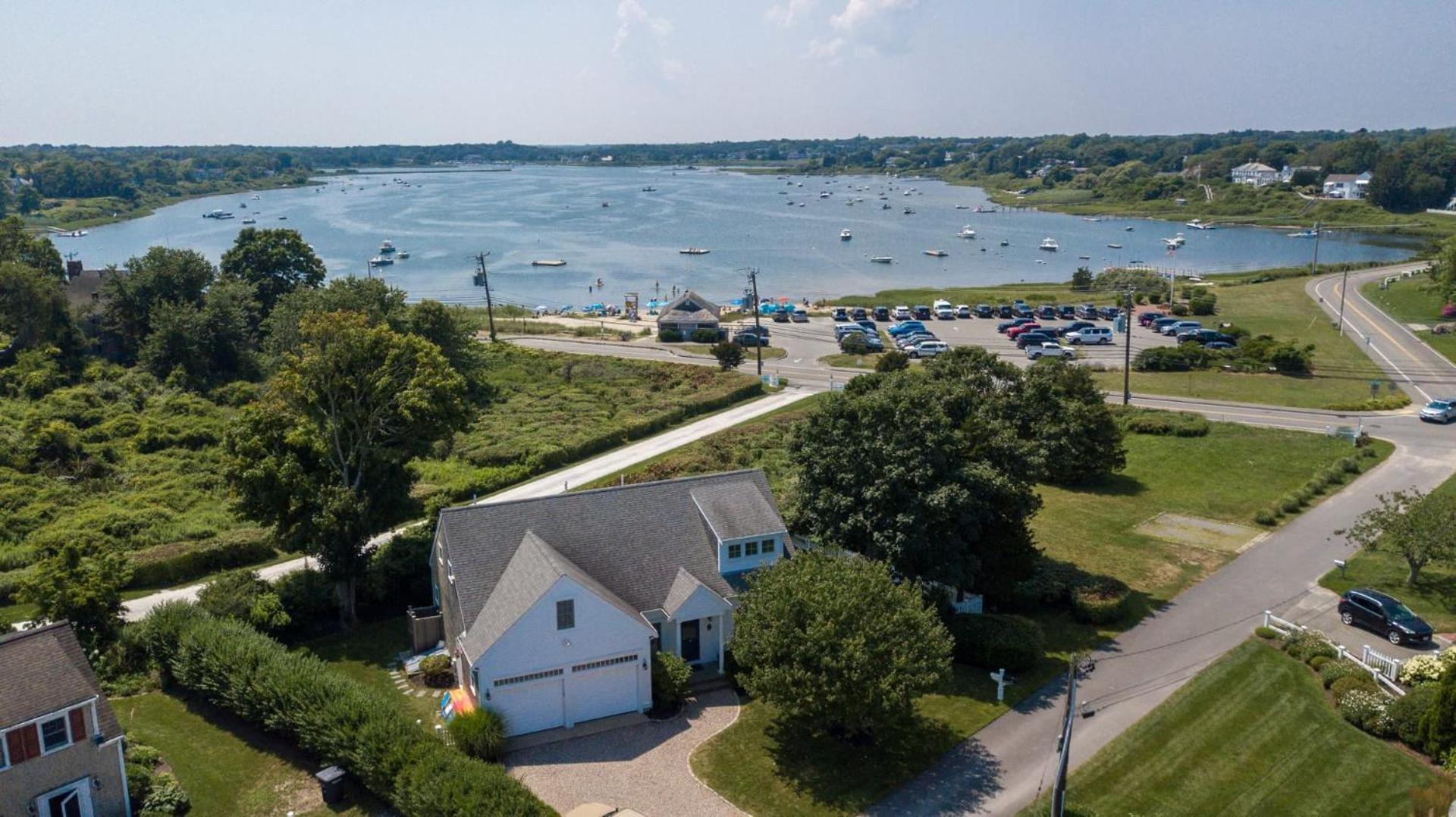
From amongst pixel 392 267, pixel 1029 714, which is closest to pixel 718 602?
pixel 1029 714

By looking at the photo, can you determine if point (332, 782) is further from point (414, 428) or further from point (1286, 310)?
point (1286, 310)

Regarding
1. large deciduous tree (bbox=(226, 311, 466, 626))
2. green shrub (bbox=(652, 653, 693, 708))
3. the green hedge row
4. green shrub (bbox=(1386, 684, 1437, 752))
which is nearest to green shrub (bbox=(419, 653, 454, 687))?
the green hedge row

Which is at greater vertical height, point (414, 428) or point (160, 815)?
point (414, 428)

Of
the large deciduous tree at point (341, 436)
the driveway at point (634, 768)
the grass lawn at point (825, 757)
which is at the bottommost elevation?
the grass lawn at point (825, 757)

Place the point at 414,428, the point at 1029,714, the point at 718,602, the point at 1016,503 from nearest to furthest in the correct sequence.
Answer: the point at 1029,714 < the point at 718,602 < the point at 1016,503 < the point at 414,428

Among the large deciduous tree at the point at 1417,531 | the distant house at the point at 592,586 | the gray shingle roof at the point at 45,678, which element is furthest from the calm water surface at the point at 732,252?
the gray shingle roof at the point at 45,678

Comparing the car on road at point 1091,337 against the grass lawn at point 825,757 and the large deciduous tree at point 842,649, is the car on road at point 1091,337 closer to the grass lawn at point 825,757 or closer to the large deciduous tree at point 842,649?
the grass lawn at point 825,757

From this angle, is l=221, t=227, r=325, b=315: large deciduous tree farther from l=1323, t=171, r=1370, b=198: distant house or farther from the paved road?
l=1323, t=171, r=1370, b=198: distant house
